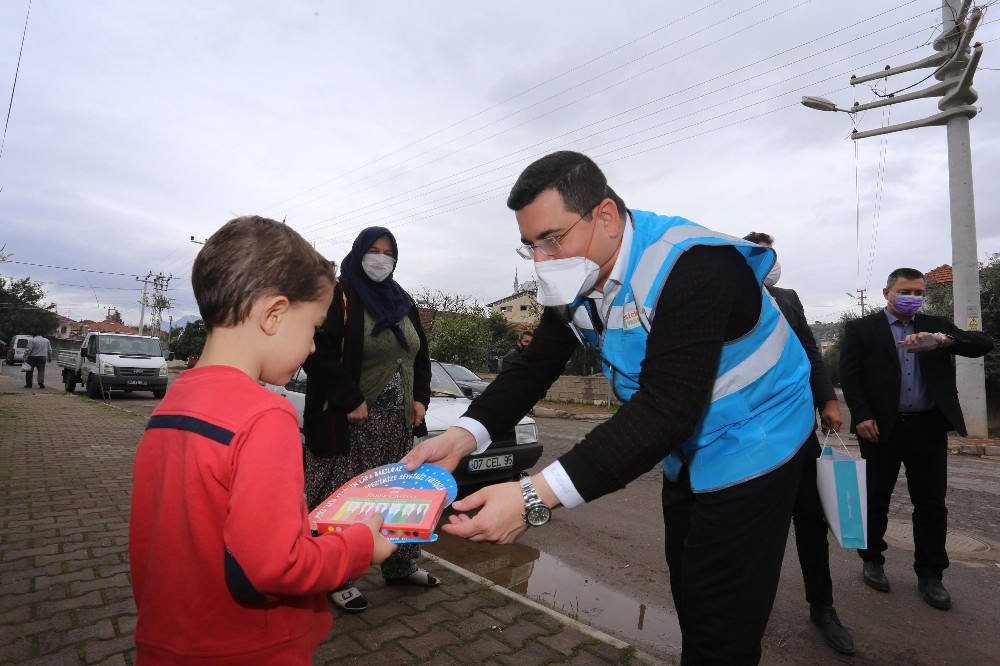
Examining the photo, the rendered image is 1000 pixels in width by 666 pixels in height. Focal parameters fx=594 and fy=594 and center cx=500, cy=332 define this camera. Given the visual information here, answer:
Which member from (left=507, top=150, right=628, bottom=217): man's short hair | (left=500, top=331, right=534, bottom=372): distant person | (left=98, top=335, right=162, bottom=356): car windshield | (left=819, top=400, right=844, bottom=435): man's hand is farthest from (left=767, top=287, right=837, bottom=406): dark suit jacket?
(left=98, top=335, right=162, bottom=356): car windshield

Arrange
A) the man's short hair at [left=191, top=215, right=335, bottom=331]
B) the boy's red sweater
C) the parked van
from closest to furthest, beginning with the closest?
1. the boy's red sweater
2. the man's short hair at [left=191, top=215, right=335, bottom=331]
3. the parked van

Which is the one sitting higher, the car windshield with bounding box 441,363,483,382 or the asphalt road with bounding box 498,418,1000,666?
the car windshield with bounding box 441,363,483,382

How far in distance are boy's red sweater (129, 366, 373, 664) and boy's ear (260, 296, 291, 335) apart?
0.14 metres

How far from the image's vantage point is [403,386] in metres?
3.50

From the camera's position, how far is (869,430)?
3.84 m

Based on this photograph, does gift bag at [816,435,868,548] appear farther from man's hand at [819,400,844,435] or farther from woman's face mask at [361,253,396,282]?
woman's face mask at [361,253,396,282]

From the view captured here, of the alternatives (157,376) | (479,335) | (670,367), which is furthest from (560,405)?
(670,367)

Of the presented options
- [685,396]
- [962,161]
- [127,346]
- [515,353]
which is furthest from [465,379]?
[962,161]

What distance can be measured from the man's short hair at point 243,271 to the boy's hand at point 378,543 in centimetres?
56

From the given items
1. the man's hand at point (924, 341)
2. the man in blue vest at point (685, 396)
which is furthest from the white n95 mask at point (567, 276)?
the man's hand at point (924, 341)

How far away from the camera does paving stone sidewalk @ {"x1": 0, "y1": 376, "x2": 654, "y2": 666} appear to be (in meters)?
2.64

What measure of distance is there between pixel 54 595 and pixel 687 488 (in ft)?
11.0

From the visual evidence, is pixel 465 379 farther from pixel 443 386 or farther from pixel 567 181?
pixel 567 181

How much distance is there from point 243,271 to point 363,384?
6.61 feet
